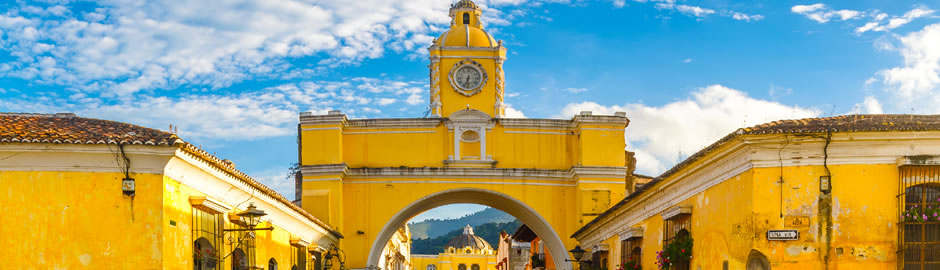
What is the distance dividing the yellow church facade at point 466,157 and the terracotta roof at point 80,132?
11.9 metres

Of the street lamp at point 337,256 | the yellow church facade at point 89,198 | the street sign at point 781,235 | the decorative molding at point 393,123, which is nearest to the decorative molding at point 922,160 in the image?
the street sign at point 781,235

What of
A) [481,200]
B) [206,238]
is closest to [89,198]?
[206,238]

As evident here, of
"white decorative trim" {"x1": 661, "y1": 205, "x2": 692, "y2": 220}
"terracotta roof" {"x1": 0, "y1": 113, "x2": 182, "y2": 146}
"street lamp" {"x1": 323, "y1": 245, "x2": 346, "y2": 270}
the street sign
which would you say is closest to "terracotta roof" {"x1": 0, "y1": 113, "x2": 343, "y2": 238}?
"terracotta roof" {"x1": 0, "y1": 113, "x2": 182, "y2": 146}

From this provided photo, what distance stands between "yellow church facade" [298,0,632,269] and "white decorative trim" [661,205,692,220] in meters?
11.1

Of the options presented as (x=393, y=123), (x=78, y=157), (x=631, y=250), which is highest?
(x=393, y=123)

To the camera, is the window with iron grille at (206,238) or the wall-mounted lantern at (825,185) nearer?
the wall-mounted lantern at (825,185)

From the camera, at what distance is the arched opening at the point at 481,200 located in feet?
88.1

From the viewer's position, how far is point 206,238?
45.6 feet

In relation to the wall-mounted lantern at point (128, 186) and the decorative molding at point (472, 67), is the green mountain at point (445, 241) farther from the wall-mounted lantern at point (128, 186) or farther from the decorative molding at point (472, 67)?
the wall-mounted lantern at point (128, 186)

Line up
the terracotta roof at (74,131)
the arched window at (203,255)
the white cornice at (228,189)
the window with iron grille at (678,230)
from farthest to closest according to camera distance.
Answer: the window with iron grille at (678,230) < the arched window at (203,255) < the white cornice at (228,189) < the terracotta roof at (74,131)

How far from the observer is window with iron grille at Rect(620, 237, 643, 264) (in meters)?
18.0

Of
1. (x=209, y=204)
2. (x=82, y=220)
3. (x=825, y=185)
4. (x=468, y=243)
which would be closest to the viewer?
(x=825, y=185)

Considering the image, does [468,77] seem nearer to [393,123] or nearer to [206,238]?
[393,123]

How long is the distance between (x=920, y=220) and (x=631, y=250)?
758 centimetres
